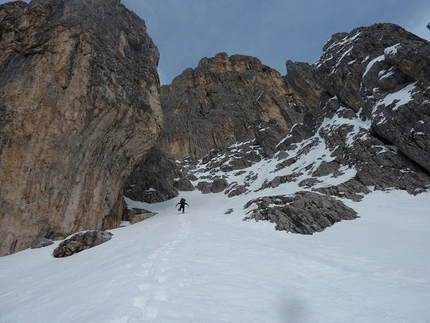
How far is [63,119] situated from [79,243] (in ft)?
46.6

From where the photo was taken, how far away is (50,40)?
81.1 feet

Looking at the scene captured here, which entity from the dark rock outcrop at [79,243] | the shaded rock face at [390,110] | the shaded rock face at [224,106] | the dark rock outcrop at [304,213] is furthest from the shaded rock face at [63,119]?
the shaded rock face at [224,106]

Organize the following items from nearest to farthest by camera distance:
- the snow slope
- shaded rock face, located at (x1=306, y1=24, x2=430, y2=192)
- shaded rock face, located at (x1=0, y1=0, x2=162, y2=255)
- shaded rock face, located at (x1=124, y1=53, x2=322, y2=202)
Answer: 1. the snow slope
2. shaded rock face, located at (x1=0, y1=0, x2=162, y2=255)
3. shaded rock face, located at (x1=306, y1=24, x2=430, y2=192)
4. shaded rock face, located at (x1=124, y1=53, x2=322, y2=202)

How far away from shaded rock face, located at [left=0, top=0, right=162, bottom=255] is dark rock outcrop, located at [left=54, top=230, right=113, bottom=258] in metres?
8.44

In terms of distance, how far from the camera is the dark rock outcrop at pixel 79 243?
44.3 feet

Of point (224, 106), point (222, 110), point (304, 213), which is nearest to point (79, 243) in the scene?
point (304, 213)

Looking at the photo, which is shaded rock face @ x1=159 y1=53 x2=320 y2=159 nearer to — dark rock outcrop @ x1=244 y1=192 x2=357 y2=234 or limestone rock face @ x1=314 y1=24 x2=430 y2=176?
limestone rock face @ x1=314 y1=24 x2=430 y2=176

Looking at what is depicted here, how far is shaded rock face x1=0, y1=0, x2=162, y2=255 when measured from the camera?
20531 mm

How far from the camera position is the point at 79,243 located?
1420 cm

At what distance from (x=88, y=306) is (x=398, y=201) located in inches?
939

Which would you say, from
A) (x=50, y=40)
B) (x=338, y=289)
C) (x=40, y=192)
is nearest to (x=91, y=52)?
(x=50, y=40)

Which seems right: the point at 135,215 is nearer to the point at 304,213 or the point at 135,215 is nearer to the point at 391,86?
the point at 304,213

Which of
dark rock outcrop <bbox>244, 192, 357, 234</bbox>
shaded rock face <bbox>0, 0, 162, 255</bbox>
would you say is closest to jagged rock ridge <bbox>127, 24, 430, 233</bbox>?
dark rock outcrop <bbox>244, 192, 357, 234</bbox>

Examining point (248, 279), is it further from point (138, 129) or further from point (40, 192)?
point (138, 129)
